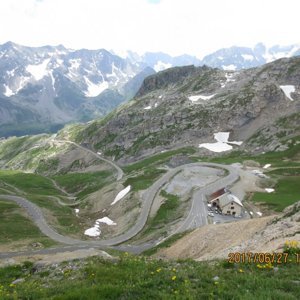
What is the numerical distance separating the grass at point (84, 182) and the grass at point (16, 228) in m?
66.1

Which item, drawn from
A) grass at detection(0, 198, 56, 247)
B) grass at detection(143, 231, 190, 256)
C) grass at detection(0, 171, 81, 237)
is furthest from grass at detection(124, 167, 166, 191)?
grass at detection(143, 231, 190, 256)

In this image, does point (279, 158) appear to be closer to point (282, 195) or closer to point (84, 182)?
point (282, 195)

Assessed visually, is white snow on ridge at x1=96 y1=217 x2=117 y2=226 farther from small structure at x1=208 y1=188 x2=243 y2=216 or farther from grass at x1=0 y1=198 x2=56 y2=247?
small structure at x1=208 y1=188 x2=243 y2=216

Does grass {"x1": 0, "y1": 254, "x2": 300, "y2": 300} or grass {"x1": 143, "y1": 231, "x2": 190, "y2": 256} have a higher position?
grass {"x1": 0, "y1": 254, "x2": 300, "y2": 300}

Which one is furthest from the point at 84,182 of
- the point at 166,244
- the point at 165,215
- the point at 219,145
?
the point at 166,244

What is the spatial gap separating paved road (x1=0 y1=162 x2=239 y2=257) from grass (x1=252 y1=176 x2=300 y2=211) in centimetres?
1487

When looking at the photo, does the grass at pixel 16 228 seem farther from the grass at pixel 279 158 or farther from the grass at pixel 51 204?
the grass at pixel 279 158

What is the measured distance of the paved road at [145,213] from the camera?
3054 inches

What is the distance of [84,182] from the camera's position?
18212cm

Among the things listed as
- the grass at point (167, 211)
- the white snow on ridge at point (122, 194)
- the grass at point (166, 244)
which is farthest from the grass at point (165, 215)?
the white snow on ridge at point (122, 194)

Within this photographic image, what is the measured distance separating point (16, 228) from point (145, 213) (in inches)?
1374

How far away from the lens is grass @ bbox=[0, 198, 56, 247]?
74.4 meters

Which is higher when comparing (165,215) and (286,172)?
(165,215)

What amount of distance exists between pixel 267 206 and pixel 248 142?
106929 millimetres
